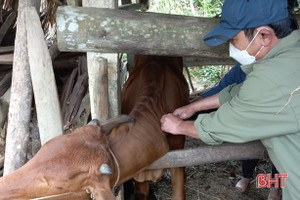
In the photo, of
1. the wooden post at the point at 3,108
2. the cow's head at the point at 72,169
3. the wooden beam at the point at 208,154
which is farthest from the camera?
the wooden post at the point at 3,108

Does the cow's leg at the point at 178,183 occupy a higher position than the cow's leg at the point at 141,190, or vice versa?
the cow's leg at the point at 178,183

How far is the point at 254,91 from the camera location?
1858mm

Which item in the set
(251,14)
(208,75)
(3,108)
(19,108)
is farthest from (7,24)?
(208,75)

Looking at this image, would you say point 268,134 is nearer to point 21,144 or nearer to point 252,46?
point 252,46

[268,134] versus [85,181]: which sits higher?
[268,134]

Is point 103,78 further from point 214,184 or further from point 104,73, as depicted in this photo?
point 214,184

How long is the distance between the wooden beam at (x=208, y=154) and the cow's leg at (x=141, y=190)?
1097 millimetres

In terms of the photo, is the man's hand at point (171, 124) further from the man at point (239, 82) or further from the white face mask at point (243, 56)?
the man at point (239, 82)

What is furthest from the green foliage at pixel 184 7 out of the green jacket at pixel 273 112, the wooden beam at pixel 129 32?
the green jacket at pixel 273 112

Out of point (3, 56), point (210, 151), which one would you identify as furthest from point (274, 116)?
point (3, 56)

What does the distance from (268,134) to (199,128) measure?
1.52 feet

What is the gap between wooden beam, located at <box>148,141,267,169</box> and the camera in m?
2.52

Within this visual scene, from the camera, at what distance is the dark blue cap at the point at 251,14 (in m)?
1.87

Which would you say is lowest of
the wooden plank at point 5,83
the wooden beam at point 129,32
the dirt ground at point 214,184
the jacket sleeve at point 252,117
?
the dirt ground at point 214,184
